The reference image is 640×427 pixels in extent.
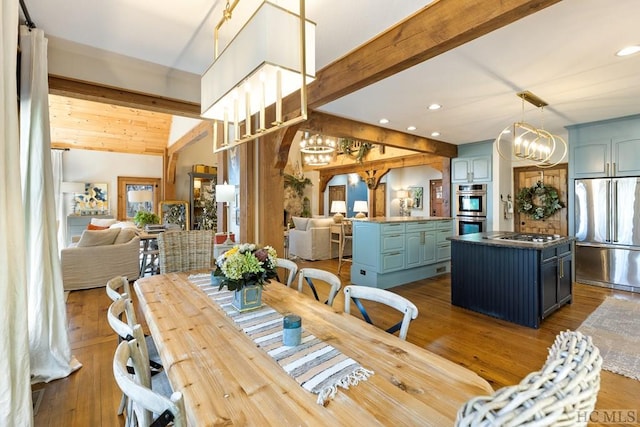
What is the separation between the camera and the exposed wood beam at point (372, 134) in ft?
14.1

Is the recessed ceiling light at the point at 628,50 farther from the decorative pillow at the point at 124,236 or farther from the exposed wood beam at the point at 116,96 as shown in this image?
the decorative pillow at the point at 124,236

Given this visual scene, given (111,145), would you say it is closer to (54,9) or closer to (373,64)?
(54,9)

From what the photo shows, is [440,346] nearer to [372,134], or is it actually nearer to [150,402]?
[150,402]

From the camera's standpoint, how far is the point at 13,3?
4.81 ft

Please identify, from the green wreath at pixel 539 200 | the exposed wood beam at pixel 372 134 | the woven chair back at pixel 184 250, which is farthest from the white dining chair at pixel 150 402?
the green wreath at pixel 539 200

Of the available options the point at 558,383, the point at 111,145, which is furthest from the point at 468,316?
the point at 111,145

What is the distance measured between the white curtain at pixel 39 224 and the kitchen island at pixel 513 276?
12.9 ft

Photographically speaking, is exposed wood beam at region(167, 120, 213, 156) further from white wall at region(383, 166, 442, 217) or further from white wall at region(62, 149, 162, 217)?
white wall at region(383, 166, 442, 217)

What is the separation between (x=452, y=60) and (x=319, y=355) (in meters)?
2.73

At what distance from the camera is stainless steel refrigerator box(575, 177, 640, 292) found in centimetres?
436

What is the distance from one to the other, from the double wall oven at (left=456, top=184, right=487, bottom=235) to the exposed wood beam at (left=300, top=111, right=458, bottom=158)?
0.82 metres

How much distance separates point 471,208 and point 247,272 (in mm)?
5864

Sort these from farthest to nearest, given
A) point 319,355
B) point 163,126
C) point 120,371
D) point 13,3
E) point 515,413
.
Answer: point 163,126, point 13,3, point 319,355, point 120,371, point 515,413

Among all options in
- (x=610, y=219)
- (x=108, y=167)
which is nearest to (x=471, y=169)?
(x=610, y=219)
